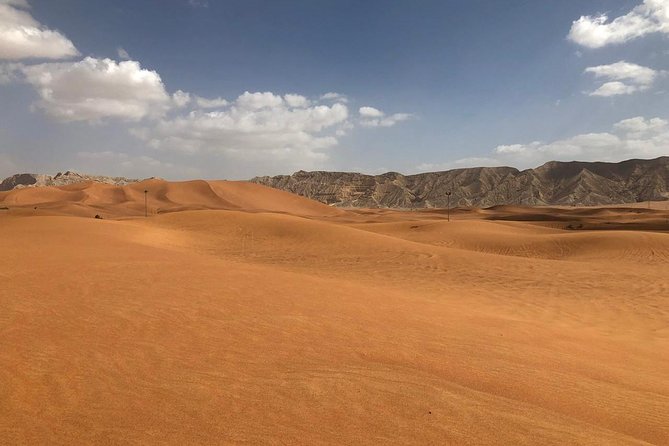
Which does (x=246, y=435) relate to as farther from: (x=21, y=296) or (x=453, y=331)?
(x=21, y=296)

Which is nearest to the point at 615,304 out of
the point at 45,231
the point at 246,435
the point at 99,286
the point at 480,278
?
the point at 480,278

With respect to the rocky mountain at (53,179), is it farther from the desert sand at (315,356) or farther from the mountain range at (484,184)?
Answer: the desert sand at (315,356)

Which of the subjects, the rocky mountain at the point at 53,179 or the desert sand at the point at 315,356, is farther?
the rocky mountain at the point at 53,179

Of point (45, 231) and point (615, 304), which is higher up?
point (45, 231)

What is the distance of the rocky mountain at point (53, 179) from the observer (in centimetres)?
14400

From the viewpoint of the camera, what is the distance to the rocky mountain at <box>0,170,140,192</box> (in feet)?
472

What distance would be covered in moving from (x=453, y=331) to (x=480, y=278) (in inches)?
340

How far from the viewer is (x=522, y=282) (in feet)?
49.2

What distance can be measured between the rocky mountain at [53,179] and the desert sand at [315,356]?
480ft

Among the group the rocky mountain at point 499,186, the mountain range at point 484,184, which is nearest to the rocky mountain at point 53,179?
the mountain range at point 484,184

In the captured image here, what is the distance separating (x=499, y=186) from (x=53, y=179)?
139029 mm

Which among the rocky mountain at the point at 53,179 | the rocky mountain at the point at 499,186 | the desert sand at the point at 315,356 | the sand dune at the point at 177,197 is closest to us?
the desert sand at the point at 315,356

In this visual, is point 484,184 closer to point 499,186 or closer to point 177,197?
point 499,186

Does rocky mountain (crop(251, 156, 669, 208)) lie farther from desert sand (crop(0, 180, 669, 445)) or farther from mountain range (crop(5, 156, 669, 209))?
desert sand (crop(0, 180, 669, 445))
